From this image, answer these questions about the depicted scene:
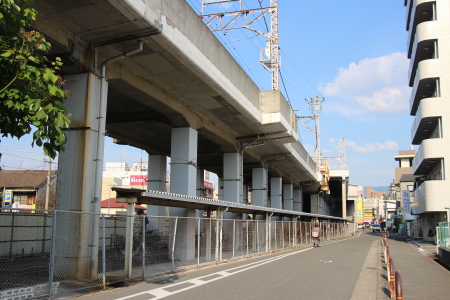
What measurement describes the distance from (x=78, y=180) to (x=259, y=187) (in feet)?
75.8

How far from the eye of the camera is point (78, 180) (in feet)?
42.1

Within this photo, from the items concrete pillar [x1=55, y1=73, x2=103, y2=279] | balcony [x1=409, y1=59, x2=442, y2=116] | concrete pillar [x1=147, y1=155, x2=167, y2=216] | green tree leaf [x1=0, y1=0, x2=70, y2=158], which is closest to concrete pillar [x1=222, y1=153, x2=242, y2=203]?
concrete pillar [x1=147, y1=155, x2=167, y2=216]

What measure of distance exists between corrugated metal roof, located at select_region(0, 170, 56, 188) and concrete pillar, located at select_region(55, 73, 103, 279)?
3965cm

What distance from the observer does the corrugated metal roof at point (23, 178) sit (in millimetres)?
48594

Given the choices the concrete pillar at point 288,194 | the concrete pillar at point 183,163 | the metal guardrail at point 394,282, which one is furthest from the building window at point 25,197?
the metal guardrail at point 394,282

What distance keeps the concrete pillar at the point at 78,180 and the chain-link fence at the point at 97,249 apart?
32 mm

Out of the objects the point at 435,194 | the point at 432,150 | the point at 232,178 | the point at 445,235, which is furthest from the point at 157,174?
the point at 432,150

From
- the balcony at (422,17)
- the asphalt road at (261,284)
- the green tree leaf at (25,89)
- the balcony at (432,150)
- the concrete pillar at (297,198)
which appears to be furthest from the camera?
the concrete pillar at (297,198)

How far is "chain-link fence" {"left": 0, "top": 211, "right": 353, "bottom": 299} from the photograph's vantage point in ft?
35.7

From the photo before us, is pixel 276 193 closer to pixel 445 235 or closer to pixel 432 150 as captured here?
pixel 432 150

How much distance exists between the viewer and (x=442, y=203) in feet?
108

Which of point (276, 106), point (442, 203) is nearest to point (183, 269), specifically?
point (276, 106)

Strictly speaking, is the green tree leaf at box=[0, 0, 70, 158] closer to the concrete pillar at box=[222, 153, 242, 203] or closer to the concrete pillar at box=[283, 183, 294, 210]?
the concrete pillar at box=[222, 153, 242, 203]

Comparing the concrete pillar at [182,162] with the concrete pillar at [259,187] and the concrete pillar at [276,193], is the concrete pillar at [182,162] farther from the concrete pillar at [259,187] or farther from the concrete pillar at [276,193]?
the concrete pillar at [276,193]
